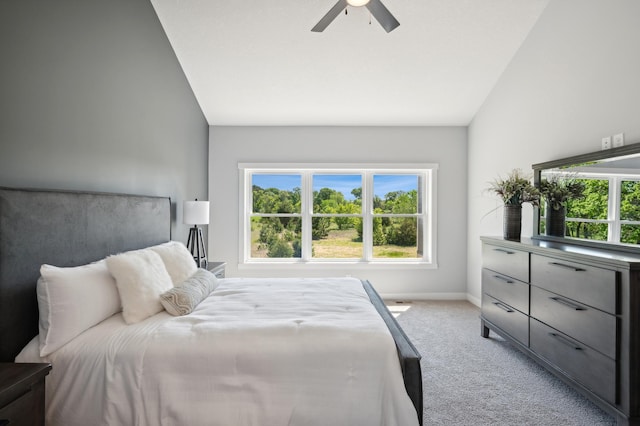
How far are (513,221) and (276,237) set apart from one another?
3.06 m

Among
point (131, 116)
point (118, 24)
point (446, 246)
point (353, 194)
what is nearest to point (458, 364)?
point (446, 246)

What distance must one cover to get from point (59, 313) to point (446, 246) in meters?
4.50

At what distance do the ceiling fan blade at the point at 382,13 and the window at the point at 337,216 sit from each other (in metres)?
2.64

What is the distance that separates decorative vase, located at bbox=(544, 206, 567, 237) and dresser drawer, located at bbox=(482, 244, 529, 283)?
45cm

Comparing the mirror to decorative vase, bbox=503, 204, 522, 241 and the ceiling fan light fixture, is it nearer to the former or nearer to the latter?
decorative vase, bbox=503, 204, 522, 241

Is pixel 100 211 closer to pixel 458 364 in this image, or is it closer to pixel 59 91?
pixel 59 91

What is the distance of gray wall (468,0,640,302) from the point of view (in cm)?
270

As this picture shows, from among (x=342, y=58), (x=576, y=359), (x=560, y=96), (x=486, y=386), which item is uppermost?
(x=342, y=58)

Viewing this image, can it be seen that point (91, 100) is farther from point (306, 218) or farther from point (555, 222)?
point (555, 222)

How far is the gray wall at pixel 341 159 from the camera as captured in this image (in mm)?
5113

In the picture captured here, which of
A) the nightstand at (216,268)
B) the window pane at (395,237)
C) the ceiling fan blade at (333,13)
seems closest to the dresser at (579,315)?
the window pane at (395,237)

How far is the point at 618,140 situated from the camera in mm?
2730

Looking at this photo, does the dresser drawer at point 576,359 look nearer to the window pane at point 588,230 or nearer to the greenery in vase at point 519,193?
the window pane at point 588,230

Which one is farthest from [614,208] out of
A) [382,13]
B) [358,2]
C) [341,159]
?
[341,159]
